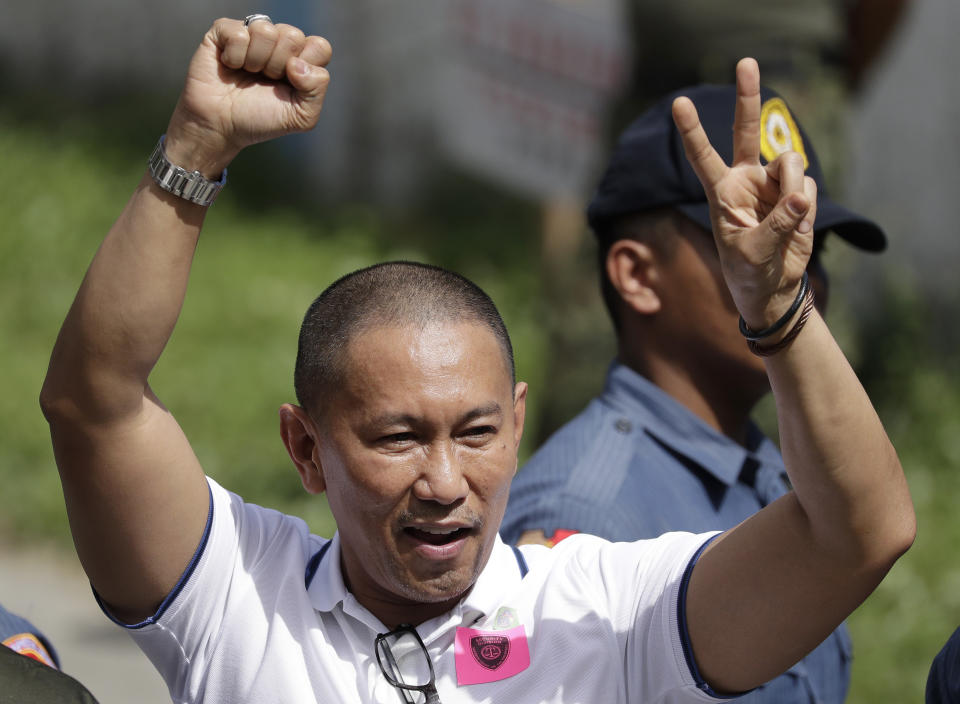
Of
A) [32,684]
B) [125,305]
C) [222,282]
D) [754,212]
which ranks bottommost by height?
[222,282]

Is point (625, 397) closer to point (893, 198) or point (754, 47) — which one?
point (754, 47)

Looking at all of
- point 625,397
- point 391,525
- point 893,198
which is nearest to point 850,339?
point 893,198

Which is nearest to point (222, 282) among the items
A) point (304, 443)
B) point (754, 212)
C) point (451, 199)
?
point (451, 199)

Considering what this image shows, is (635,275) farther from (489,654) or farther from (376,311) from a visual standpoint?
(489,654)

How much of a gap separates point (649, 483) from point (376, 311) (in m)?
0.74

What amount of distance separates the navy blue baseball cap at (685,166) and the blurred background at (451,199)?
131cm

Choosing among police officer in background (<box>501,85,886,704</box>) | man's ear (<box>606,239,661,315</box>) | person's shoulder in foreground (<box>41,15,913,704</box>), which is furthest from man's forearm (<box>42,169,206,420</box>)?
man's ear (<box>606,239,661,315</box>)

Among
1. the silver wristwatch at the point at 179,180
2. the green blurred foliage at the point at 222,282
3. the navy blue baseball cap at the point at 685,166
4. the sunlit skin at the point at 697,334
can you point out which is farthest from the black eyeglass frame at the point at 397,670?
the green blurred foliage at the point at 222,282

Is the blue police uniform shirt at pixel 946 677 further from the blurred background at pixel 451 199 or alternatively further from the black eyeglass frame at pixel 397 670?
the blurred background at pixel 451 199

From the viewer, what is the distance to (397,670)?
1.68 meters

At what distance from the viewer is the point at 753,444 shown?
8.29 ft

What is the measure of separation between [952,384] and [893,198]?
3.23 ft

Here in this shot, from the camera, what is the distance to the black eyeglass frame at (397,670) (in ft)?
5.40

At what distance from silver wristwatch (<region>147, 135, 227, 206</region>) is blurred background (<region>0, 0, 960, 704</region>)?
239cm
